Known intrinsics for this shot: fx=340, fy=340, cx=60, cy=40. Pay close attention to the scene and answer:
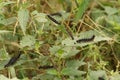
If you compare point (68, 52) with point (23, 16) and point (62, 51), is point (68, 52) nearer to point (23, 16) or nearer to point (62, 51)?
point (62, 51)

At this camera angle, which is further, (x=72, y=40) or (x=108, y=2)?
(x=108, y=2)

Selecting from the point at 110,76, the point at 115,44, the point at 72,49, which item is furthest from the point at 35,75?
the point at 115,44

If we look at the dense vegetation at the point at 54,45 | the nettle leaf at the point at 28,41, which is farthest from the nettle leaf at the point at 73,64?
the nettle leaf at the point at 28,41

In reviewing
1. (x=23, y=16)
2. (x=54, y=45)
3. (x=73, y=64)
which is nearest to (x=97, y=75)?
(x=73, y=64)

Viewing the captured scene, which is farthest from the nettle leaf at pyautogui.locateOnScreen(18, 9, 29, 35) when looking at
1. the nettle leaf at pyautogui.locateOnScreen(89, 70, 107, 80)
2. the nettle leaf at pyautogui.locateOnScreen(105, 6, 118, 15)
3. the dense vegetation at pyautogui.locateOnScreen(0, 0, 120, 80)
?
the nettle leaf at pyautogui.locateOnScreen(105, 6, 118, 15)

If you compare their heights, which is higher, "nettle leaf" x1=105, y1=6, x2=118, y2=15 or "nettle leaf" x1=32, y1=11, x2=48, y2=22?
"nettle leaf" x1=32, y1=11, x2=48, y2=22

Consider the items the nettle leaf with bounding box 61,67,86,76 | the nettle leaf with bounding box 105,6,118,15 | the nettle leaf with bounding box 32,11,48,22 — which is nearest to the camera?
the nettle leaf with bounding box 61,67,86,76

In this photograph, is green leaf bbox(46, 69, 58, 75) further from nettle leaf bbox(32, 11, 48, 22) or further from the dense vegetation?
nettle leaf bbox(32, 11, 48, 22)

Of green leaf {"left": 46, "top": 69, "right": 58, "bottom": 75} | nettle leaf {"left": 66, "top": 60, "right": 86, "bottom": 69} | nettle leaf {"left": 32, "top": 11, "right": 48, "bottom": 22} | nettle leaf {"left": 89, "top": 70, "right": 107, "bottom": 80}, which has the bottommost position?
nettle leaf {"left": 89, "top": 70, "right": 107, "bottom": 80}

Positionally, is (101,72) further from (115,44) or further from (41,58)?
(115,44)
